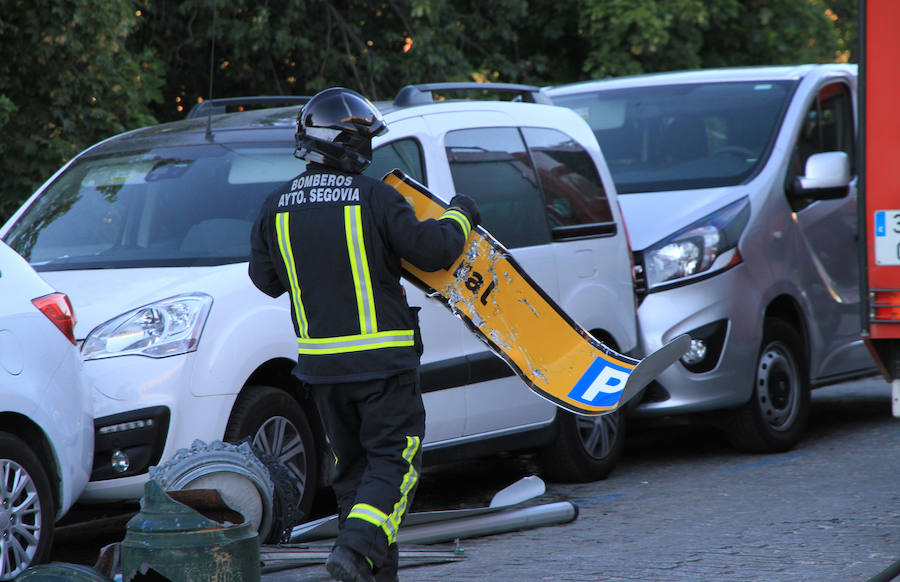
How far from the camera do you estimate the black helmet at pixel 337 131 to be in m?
4.71

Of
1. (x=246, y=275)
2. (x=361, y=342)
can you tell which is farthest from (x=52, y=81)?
(x=361, y=342)

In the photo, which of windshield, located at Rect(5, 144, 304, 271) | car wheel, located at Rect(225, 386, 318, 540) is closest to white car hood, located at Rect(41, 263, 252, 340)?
windshield, located at Rect(5, 144, 304, 271)

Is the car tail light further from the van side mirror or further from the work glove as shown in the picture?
the van side mirror

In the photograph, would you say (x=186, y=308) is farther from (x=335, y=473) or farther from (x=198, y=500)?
(x=198, y=500)

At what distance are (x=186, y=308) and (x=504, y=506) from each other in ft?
5.81

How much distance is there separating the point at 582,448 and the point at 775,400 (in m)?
1.47

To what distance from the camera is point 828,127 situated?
9086 millimetres

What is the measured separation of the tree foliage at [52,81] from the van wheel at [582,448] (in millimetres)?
4486

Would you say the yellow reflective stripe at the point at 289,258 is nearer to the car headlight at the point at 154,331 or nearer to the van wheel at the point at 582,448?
the car headlight at the point at 154,331

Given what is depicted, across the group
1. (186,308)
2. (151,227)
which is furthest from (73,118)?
(186,308)

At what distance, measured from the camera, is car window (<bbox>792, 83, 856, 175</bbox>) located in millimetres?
8750

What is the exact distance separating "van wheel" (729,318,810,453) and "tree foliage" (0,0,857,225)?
4723 millimetres

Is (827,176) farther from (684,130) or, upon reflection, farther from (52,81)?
(52,81)

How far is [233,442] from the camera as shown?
5.74 m
